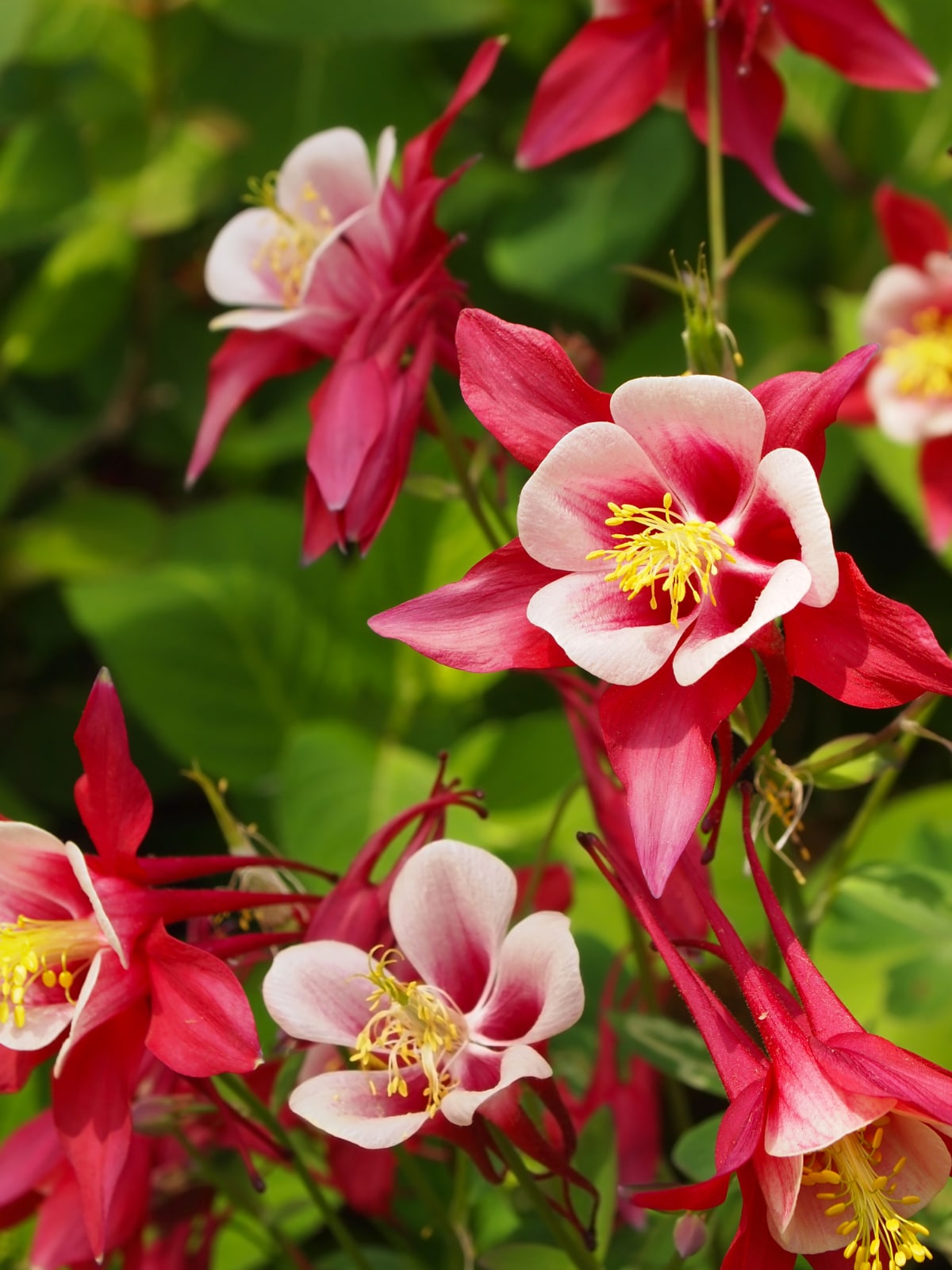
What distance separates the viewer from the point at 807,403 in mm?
516

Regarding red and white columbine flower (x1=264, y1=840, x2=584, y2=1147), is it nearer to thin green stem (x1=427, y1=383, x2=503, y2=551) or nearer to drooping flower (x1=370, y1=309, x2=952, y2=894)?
drooping flower (x1=370, y1=309, x2=952, y2=894)

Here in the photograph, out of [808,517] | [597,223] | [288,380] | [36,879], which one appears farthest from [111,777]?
[288,380]

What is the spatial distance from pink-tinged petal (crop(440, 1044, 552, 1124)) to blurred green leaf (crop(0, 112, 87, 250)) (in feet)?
3.99

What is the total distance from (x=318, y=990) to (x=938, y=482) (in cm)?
77

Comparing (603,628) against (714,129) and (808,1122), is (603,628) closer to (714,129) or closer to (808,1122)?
(808,1122)

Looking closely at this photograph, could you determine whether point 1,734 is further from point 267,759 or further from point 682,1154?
point 682,1154

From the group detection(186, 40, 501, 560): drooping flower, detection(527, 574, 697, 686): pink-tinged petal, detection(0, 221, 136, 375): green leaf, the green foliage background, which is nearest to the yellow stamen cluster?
the green foliage background

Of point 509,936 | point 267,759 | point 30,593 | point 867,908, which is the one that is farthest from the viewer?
point 30,593

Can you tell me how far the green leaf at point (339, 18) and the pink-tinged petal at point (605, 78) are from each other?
75cm

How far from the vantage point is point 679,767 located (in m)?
0.51

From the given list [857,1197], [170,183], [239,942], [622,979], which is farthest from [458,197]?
[857,1197]

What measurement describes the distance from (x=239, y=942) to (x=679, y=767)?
8.2 inches

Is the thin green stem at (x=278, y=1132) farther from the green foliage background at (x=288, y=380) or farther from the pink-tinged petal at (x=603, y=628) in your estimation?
the green foliage background at (x=288, y=380)

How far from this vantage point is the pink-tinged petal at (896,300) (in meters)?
1.14
